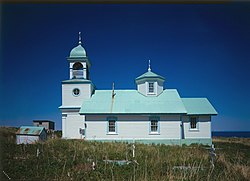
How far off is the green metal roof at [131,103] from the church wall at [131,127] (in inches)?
11.1

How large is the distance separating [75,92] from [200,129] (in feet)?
18.6

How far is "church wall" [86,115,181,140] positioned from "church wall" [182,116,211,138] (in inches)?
29.9

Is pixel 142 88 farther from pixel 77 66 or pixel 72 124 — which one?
pixel 72 124

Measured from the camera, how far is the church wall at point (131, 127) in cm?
873

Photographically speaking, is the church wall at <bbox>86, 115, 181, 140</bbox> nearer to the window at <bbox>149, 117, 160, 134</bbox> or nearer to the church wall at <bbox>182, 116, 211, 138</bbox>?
the window at <bbox>149, 117, 160, 134</bbox>

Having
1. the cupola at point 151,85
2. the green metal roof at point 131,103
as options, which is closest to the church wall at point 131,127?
the green metal roof at point 131,103

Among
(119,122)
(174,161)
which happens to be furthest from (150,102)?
(174,161)

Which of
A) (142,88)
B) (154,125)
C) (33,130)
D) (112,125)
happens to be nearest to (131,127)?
(112,125)

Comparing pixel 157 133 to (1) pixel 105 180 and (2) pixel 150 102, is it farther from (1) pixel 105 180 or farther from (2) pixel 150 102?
(1) pixel 105 180

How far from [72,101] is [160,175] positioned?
23.9 feet

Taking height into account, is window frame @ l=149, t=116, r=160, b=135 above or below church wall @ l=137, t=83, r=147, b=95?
below

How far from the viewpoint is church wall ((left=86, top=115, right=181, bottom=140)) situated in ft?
28.6

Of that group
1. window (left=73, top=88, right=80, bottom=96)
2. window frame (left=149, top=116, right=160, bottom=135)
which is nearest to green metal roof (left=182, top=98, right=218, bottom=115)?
window frame (left=149, top=116, right=160, bottom=135)

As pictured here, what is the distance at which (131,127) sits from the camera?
8.80 meters
